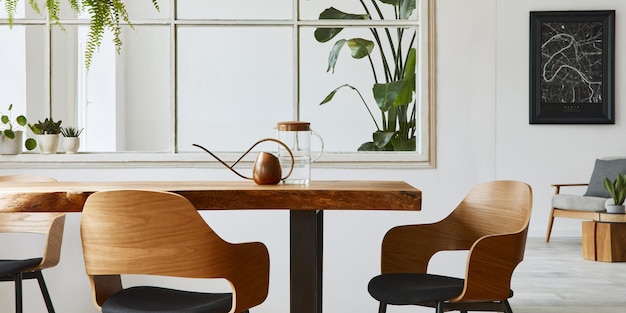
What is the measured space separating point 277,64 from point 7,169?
52.1 inches

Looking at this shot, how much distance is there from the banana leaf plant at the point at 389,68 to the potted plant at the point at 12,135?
1383 mm

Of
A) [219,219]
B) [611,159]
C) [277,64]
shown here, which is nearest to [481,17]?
[277,64]

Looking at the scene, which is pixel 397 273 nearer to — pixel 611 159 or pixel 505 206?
pixel 505 206

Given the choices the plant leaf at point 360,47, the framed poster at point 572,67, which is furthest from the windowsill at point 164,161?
the framed poster at point 572,67

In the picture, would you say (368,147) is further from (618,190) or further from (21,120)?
(618,190)

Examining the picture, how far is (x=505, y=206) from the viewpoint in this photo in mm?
2764

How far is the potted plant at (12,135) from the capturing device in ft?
11.8

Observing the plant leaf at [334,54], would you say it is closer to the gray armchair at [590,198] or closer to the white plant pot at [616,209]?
the white plant pot at [616,209]

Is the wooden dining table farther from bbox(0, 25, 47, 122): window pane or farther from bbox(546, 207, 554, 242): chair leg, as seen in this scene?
bbox(546, 207, 554, 242): chair leg

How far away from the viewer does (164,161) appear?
11.9ft

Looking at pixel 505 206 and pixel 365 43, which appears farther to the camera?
pixel 365 43

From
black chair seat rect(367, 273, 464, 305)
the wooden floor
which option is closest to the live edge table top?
black chair seat rect(367, 273, 464, 305)

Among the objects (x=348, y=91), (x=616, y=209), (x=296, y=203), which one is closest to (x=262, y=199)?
(x=296, y=203)

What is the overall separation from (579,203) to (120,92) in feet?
15.5
